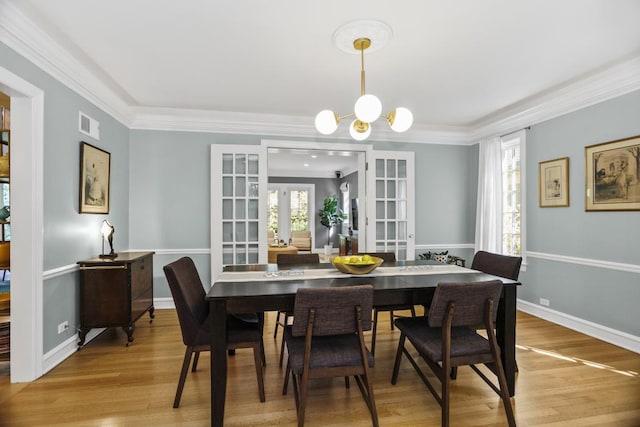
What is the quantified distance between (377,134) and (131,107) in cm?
332

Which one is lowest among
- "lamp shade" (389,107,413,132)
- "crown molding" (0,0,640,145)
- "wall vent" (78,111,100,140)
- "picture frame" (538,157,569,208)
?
"picture frame" (538,157,569,208)

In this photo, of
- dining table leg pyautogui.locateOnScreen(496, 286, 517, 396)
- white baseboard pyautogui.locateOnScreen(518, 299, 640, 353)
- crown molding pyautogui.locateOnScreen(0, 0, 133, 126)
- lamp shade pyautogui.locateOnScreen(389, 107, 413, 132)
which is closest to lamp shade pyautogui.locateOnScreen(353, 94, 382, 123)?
lamp shade pyautogui.locateOnScreen(389, 107, 413, 132)

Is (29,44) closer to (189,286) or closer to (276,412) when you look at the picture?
(189,286)

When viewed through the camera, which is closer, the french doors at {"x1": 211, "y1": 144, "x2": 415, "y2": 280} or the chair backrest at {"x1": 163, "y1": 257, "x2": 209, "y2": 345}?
the chair backrest at {"x1": 163, "y1": 257, "x2": 209, "y2": 345}

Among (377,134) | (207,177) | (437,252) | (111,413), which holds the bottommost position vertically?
(111,413)

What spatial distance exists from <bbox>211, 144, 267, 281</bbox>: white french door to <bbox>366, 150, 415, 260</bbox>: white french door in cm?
157

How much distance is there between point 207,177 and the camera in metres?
Answer: 4.43

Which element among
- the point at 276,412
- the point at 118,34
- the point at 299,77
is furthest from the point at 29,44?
the point at 276,412

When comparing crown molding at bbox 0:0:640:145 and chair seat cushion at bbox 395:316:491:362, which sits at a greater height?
crown molding at bbox 0:0:640:145

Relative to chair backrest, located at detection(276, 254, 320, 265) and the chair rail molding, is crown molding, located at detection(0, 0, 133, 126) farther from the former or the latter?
the chair rail molding

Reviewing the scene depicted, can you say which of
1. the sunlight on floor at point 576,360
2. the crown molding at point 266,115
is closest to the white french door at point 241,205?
the crown molding at point 266,115

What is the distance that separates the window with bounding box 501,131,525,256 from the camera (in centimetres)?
426

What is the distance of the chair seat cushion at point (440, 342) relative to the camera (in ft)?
6.47

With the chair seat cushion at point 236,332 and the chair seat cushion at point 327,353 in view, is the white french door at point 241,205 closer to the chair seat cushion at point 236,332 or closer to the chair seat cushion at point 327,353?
the chair seat cushion at point 236,332
